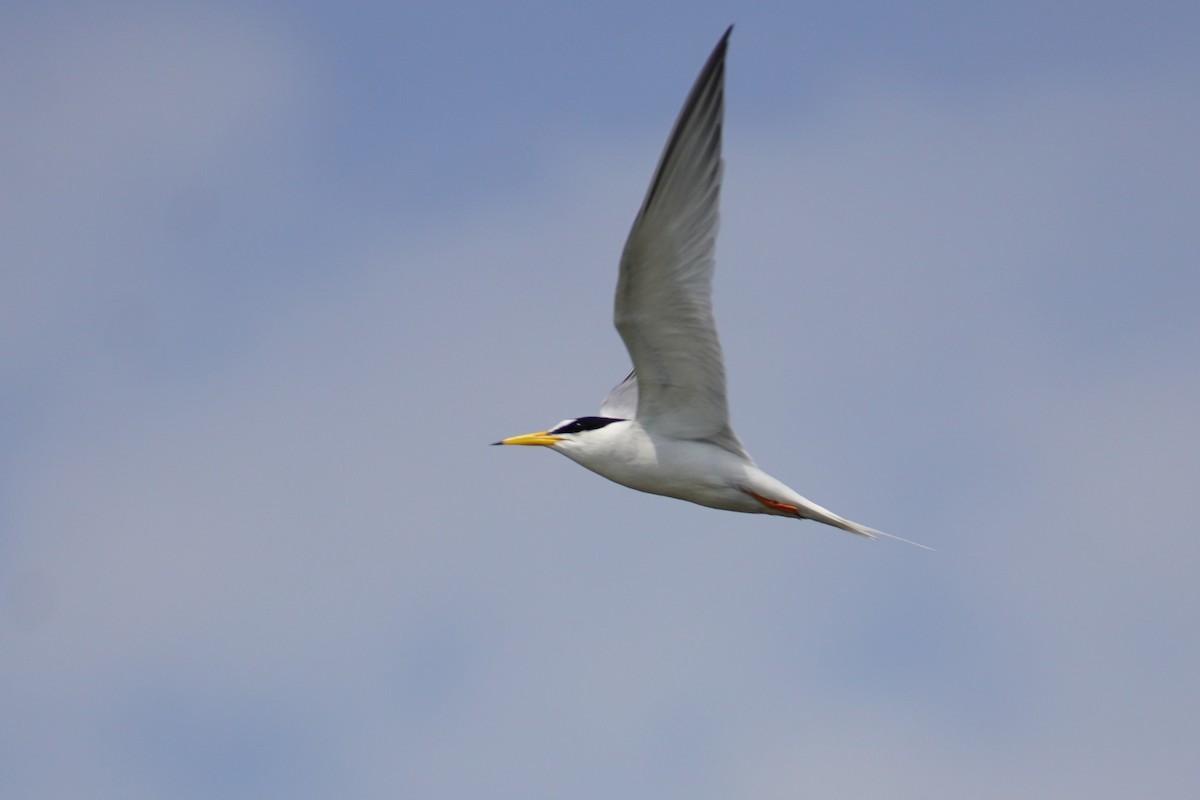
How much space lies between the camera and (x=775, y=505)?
12.9m

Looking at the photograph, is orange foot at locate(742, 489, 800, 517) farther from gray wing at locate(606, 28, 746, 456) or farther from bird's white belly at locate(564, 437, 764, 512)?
gray wing at locate(606, 28, 746, 456)

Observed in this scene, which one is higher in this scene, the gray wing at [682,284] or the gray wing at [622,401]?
the gray wing at [682,284]

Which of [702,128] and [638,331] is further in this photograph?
[638,331]

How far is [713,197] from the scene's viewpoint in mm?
11312

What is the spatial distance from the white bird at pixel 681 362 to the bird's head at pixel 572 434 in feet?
0.04

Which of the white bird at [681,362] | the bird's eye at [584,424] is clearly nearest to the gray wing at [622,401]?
the white bird at [681,362]

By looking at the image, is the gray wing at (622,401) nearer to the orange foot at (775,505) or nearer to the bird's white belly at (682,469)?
the bird's white belly at (682,469)

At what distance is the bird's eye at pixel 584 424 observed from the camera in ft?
43.6

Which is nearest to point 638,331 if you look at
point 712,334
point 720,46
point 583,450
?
point 712,334

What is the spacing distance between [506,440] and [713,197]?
11.8ft

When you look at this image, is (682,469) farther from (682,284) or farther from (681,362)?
(682,284)

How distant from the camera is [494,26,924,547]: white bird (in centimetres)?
1106

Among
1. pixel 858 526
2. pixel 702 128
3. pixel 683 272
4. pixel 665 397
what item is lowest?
pixel 858 526

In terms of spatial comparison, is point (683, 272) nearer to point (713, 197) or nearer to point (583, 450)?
point (713, 197)
